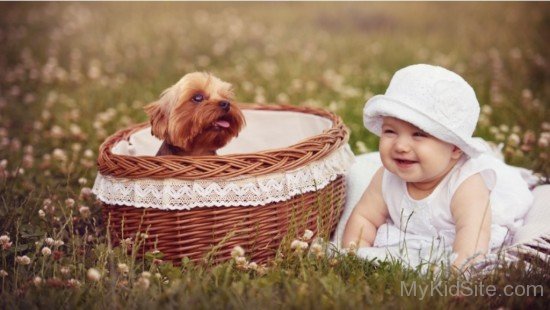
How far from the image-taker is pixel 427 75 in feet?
10.4

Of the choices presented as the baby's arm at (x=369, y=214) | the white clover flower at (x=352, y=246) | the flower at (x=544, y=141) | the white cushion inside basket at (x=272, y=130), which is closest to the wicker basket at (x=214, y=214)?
the white clover flower at (x=352, y=246)

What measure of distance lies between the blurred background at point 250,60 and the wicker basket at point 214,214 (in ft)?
4.34

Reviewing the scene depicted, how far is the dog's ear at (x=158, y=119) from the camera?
3.59 m

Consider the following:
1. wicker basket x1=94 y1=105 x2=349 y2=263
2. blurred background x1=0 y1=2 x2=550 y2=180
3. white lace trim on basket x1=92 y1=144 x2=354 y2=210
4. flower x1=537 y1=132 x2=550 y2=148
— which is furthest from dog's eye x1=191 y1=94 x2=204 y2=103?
flower x1=537 y1=132 x2=550 y2=148

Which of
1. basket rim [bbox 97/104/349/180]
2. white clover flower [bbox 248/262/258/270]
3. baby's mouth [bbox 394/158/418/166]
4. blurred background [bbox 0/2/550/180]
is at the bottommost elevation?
white clover flower [bbox 248/262/258/270]

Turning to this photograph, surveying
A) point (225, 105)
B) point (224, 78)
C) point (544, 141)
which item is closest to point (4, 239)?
point (225, 105)

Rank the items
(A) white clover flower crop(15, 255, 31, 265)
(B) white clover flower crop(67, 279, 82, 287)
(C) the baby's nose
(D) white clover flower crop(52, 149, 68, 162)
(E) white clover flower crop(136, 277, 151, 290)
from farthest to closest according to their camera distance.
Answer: (D) white clover flower crop(52, 149, 68, 162)
(C) the baby's nose
(A) white clover flower crop(15, 255, 31, 265)
(B) white clover flower crop(67, 279, 82, 287)
(E) white clover flower crop(136, 277, 151, 290)

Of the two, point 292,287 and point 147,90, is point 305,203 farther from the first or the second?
point 147,90

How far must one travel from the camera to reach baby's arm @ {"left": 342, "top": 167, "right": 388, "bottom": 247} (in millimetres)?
3658

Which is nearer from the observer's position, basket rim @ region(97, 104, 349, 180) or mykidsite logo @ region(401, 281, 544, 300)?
mykidsite logo @ region(401, 281, 544, 300)

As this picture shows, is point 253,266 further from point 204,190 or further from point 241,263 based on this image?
point 204,190

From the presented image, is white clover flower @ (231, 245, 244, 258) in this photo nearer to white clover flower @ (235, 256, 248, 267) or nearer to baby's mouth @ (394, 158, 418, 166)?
white clover flower @ (235, 256, 248, 267)

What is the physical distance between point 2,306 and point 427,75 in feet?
7.52

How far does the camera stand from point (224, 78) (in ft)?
23.3
